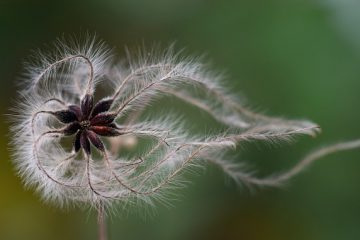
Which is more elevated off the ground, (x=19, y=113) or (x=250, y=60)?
(x=250, y=60)

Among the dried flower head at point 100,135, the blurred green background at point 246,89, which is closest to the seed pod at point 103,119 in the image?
the dried flower head at point 100,135

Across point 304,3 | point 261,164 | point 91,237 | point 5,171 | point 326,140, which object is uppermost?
point 304,3

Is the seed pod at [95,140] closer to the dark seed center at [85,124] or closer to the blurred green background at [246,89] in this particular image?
the dark seed center at [85,124]

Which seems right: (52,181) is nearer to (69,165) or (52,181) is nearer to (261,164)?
(69,165)

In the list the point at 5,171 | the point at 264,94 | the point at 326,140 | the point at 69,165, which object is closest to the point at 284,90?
the point at 264,94

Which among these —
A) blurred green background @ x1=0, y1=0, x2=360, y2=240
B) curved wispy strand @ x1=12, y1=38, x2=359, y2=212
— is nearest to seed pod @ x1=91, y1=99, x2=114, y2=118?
curved wispy strand @ x1=12, y1=38, x2=359, y2=212

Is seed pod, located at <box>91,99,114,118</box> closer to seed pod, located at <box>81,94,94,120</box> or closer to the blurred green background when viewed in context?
seed pod, located at <box>81,94,94,120</box>

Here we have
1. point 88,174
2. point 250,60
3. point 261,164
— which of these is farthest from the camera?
point 250,60

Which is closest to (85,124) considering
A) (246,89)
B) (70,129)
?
(70,129)
